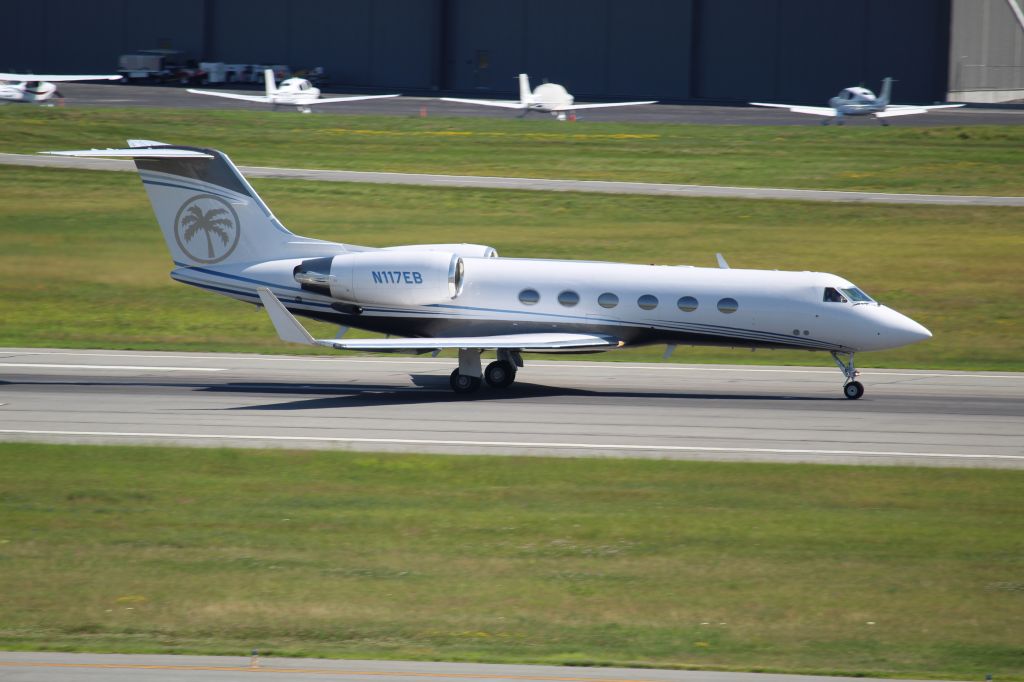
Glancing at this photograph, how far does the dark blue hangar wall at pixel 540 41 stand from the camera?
292 ft

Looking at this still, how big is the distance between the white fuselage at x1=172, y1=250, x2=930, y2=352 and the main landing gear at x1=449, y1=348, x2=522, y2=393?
0.69 meters

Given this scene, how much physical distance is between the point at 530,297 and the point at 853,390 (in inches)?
286

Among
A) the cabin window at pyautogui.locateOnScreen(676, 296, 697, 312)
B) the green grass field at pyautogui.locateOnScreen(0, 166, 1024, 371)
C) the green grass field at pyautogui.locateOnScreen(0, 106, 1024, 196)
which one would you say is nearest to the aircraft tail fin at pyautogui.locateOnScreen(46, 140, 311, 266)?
the green grass field at pyautogui.locateOnScreen(0, 166, 1024, 371)

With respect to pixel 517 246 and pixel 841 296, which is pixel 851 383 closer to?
Answer: pixel 841 296

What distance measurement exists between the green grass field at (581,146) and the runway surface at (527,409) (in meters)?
26.2

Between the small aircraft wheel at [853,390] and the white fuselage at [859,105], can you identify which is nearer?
the small aircraft wheel at [853,390]

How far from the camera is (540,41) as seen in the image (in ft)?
310

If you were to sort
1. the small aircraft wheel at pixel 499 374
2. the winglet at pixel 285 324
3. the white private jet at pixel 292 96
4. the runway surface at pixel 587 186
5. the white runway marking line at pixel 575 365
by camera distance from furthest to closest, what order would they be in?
the white private jet at pixel 292 96
the runway surface at pixel 587 186
the white runway marking line at pixel 575 365
the small aircraft wheel at pixel 499 374
the winglet at pixel 285 324

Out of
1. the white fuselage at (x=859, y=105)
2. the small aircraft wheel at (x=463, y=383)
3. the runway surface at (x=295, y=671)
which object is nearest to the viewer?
the runway surface at (x=295, y=671)

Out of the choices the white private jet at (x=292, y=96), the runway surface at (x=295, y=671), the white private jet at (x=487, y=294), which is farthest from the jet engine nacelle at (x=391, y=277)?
the white private jet at (x=292, y=96)

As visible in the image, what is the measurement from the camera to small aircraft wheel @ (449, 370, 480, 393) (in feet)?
90.7

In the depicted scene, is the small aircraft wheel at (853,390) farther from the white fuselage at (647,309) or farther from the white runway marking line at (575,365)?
the white runway marking line at (575,365)

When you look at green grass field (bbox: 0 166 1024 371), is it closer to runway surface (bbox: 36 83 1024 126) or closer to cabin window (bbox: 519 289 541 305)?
cabin window (bbox: 519 289 541 305)

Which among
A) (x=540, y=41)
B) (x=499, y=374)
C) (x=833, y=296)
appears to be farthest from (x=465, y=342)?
(x=540, y=41)
